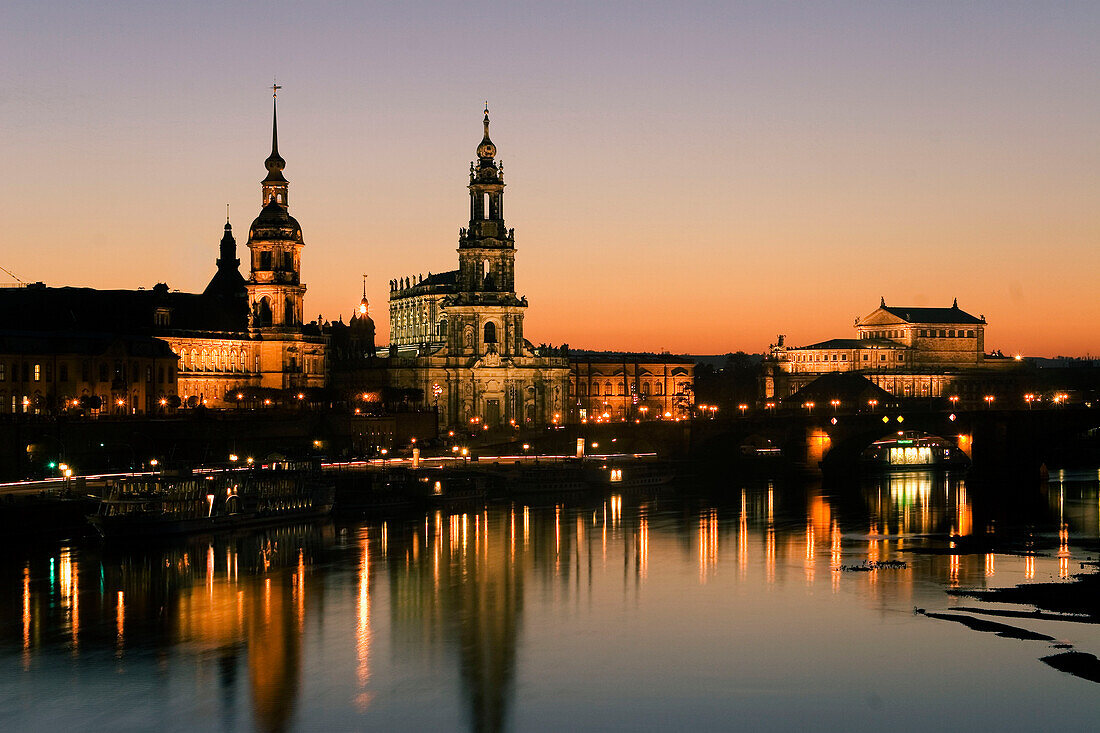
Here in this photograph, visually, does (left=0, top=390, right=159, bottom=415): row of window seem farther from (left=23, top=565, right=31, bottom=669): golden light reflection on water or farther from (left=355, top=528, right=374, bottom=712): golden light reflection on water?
(left=355, top=528, right=374, bottom=712): golden light reflection on water

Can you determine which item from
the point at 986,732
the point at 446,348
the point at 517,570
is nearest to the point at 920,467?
the point at 446,348

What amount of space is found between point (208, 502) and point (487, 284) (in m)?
89.9

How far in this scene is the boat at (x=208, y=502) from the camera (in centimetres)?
8931

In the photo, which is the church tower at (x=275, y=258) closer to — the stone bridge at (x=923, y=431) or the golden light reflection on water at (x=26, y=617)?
the stone bridge at (x=923, y=431)

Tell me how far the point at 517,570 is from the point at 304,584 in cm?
1311

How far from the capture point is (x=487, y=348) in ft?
591

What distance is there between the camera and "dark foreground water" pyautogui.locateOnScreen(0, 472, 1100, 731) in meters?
51.7

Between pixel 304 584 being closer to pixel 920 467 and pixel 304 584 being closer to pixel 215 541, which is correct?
pixel 215 541

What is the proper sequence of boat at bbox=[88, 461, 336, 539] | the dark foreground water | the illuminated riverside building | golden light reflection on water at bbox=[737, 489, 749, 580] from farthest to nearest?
the illuminated riverside building → boat at bbox=[88, 461, 336, 539] → golden light reflection on water at bbox=[737, 489, 749, 580] → the dark foreground water

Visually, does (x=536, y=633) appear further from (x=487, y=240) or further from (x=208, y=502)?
(x=487, y=240)

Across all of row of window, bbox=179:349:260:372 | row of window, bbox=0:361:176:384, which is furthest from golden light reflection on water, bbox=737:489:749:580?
row of window, bbox=179:349:260:372

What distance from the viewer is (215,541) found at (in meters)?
91.7

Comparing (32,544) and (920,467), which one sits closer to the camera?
(32,544)

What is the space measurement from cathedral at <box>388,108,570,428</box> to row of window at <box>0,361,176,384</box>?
145 feet
